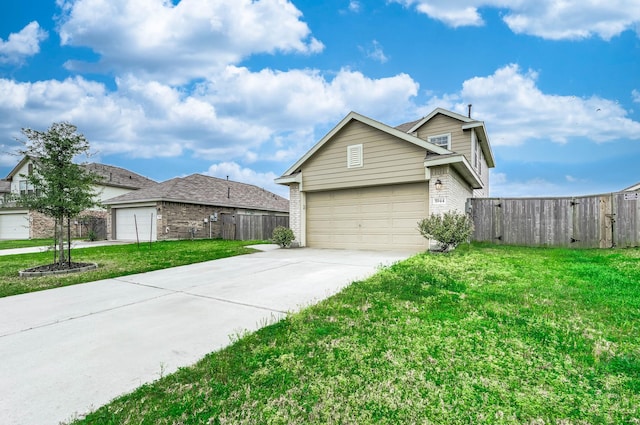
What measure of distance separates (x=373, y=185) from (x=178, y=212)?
1308cm

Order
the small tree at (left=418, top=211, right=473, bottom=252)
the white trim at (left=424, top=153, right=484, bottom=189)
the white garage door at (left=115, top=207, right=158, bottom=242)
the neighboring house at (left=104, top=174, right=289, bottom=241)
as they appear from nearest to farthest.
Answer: the small tree at (left=418, top=211, right=473, bottom=252) < the white trim at (left=424, top=153, right=484, bottom=189) < the neighboring house at (left=104, top=174, right=289, bottom=241) < the white garage door at (left=115, top=207, right=158, bottom=242)

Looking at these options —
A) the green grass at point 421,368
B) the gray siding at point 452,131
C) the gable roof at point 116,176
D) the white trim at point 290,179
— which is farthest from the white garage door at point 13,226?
the green grass at point 421,368

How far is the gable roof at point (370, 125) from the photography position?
31.2 ft

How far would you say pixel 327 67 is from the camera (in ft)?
48.0

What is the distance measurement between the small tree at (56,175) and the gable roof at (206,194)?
9682mm

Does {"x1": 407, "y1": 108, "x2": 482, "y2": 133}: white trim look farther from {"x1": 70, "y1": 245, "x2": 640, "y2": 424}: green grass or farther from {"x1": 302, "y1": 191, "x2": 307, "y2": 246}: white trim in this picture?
{"x1": 70, "y1": 245, "x2": 640, "y2": 424}: green grass

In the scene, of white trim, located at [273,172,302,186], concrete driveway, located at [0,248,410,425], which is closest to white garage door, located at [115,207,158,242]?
white trim, located at [273,172,302,186]

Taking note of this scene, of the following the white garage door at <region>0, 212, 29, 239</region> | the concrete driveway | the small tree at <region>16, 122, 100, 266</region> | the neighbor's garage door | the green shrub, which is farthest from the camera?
the white garage door at <region>0, 212, 29, 239</region>

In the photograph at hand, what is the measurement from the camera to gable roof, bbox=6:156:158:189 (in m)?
26.0

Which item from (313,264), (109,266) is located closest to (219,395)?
(313,264)

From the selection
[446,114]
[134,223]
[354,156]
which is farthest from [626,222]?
[134,223]

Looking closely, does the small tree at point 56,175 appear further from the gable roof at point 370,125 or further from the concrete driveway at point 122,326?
the gable roof at point 370,125

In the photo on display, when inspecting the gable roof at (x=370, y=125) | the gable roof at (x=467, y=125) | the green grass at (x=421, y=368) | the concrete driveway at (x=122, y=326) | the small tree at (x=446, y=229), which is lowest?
the concrete driveway at (x=122, y=326)

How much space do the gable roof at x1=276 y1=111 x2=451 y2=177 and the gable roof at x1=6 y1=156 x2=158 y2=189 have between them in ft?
68.1
